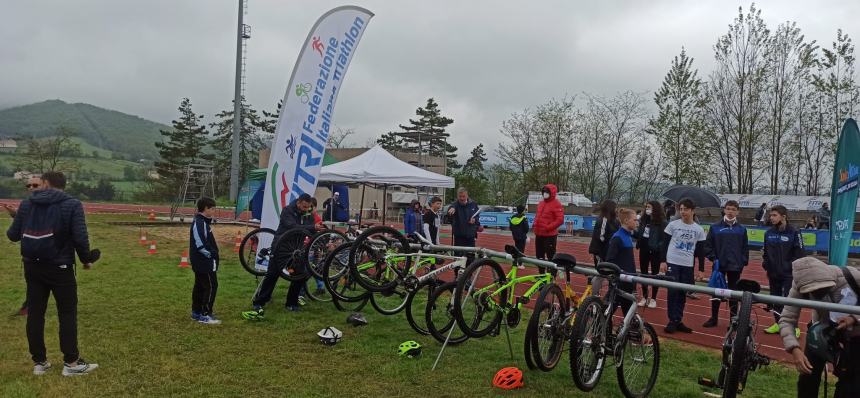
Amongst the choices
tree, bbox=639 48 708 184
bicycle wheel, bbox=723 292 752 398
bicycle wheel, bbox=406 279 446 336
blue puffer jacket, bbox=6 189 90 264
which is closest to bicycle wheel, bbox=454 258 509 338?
bicycle wheel, bbox=406 279 446 336

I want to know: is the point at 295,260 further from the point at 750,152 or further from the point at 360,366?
the point at 750,152

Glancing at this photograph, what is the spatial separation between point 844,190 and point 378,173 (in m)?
9.21

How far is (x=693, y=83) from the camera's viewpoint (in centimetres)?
2781

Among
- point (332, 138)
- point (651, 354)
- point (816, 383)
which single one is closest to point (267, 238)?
point (651, 354)

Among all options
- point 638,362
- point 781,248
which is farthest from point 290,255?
point 781,248

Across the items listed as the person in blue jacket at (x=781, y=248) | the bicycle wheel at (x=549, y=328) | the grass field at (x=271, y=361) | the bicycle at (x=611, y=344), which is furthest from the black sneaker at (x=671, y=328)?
the bicycle wheel at (x=549, y=328)

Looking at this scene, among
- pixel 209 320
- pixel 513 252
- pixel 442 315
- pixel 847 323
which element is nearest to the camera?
pixel 847 323

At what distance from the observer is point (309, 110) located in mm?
8328

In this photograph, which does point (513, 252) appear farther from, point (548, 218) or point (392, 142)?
point (392, 142)

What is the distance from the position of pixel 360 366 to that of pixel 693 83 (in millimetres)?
28308

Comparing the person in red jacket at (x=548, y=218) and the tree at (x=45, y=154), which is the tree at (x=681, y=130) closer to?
the person in red jacket at (x=548, y=218)

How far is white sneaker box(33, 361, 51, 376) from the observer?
435cm

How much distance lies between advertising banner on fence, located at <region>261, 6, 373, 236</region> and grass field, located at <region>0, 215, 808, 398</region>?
6.02 feet

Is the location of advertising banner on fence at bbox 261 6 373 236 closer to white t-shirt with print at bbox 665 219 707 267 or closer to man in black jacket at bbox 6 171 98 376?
man in black jacket at bbox 6 171 98 376
